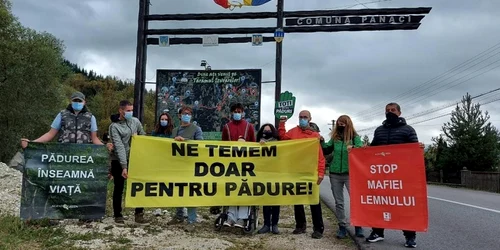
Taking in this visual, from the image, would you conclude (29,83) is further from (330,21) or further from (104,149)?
(104,149)

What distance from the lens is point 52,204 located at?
21.1 ft

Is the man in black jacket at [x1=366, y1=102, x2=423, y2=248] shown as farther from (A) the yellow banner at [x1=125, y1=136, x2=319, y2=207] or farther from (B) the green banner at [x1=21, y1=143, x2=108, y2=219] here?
(B) the green banner at [x1=21, y1=143, x2=108, y2=219]

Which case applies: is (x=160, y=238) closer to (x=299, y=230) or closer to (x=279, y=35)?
(x=299, y=230)

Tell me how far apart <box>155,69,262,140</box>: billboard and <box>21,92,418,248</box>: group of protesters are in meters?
5.61

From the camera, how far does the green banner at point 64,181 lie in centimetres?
636

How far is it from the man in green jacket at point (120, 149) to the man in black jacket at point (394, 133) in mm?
3654

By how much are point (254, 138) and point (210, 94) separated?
6.02 meters

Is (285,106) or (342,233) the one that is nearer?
(342,233)

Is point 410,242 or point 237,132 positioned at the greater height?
point 237,132

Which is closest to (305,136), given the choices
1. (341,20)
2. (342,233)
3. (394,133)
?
(394,133)

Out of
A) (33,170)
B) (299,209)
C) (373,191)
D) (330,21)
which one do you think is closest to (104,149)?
(33,170)

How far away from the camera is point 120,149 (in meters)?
6.84

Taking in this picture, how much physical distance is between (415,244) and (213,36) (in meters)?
8.79

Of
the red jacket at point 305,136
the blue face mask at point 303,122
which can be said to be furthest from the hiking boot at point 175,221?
the blue face mask at point 303,122
